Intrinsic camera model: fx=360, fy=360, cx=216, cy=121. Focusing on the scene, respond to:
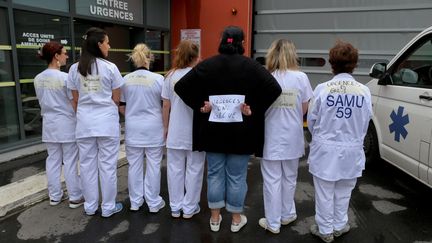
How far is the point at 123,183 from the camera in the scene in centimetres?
474

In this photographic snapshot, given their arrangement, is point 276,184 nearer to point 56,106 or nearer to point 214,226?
point 214,226

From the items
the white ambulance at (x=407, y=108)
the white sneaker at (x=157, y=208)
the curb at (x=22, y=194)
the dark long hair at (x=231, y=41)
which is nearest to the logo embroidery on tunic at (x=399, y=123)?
the white ambulance at (x=407, y=108)

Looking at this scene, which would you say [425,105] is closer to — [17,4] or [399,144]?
[399,144]


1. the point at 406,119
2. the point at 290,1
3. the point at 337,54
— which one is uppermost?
the point at 290,1

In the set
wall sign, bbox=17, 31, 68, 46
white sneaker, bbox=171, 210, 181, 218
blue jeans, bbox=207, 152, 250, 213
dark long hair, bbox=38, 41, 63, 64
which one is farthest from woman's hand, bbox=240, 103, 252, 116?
wall sign, bbox=17, 31, 68, 46

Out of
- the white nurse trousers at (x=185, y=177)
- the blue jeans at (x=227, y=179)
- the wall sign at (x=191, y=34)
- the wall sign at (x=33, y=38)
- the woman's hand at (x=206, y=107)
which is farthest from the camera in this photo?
the wall sign at (x=191, y=34)

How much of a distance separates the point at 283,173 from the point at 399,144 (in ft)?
5.39

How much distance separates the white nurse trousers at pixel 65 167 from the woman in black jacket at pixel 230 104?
1476 millimetres

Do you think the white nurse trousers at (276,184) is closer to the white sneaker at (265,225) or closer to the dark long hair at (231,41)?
the white sneaker at (265,225)

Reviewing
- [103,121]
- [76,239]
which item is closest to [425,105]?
[103,121]

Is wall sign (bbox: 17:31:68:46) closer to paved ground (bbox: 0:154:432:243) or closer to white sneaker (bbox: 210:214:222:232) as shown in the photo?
paved ground (bbox: 0:154:432:243)

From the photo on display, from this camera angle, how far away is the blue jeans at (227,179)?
320cm

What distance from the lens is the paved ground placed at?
331 centimetres

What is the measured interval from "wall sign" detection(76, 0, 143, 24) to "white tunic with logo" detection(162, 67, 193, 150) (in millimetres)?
4180
